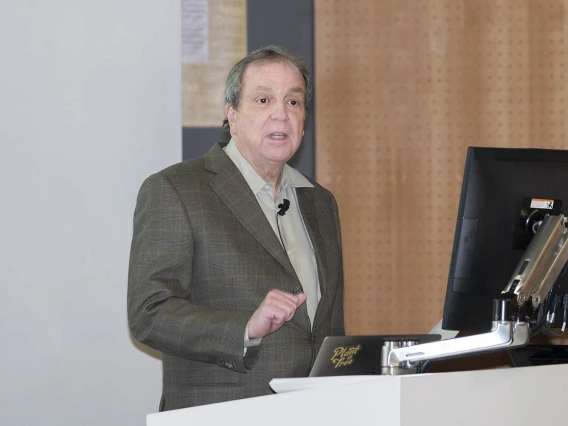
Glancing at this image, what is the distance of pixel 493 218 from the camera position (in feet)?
6.19

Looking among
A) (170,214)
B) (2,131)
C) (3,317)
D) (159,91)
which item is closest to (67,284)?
(3,317)

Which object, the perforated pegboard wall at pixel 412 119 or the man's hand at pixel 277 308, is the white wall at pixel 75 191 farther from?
the man's hand at pixel 277 308

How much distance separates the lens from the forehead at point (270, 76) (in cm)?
261

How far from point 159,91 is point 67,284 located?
36.1 inches

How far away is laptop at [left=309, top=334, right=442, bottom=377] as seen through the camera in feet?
6.17

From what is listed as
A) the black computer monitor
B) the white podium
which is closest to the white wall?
the white podium

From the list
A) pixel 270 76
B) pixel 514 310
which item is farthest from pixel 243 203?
pixel 514 310

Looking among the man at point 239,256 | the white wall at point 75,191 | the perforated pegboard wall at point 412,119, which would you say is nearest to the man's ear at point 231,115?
the man at point 239,256

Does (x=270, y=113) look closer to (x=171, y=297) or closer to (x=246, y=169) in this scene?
(x=246, y=169)

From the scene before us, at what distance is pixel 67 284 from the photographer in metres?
3.41

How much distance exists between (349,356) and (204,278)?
2.14ft

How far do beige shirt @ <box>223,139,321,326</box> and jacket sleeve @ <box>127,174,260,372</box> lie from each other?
302 mm

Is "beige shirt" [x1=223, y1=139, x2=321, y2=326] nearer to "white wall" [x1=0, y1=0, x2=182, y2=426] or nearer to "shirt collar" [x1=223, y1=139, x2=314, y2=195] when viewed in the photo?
"shirt collar" [x1=223, y1=139, x2=314, y2=195]

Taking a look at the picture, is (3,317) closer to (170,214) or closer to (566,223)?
(170,214)
